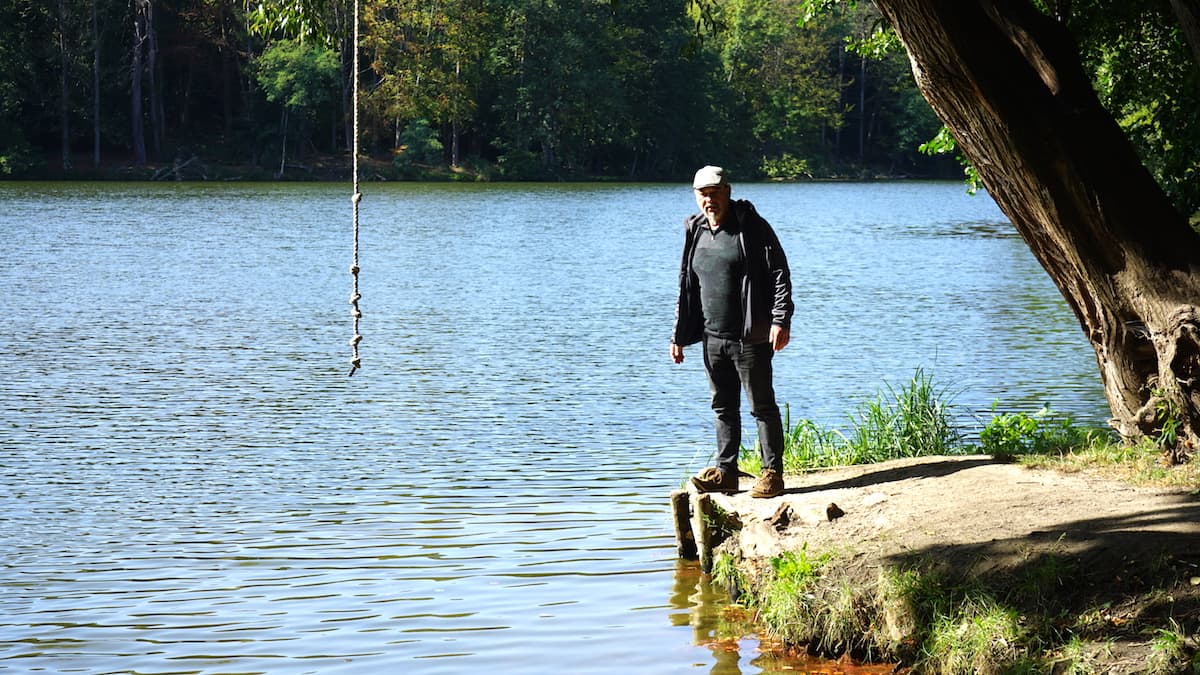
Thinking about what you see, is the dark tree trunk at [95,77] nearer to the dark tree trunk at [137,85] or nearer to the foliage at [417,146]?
the dark tree trunk at [137,85]

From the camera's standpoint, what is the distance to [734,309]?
28.7 ft

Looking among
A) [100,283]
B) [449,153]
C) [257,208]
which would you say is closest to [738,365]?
[100,283]

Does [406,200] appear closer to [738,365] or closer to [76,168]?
[76,168]

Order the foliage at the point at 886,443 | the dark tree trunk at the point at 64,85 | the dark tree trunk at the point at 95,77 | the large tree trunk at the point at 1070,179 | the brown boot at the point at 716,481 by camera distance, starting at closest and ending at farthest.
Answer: the large tree trunk at the point at 1070,179, the brown boot at the point at 716,481, the foliage at the point at 886,443, the dark tree trunk at the point at 64,85, the dark tree trunk at the point at 95,77

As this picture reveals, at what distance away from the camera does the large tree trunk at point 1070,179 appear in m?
8.25

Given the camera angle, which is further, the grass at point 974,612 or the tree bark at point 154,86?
the tree bark at point 154,86

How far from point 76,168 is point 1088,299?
7690 centimetres

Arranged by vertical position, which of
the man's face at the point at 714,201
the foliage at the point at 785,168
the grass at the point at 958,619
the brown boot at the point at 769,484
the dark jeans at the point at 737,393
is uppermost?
the foliage at the point at 785,168

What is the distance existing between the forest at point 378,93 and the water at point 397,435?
47.2 metres

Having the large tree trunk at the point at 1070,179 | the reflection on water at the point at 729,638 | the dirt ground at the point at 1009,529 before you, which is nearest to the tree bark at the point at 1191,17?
the large tree trunk at the point at 1070,179

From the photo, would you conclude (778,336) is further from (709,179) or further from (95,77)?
(95,77)

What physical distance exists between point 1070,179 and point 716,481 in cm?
269

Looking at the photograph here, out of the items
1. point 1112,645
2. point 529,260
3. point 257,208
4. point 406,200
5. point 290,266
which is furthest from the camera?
point 406,200

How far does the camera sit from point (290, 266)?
1275 inches
